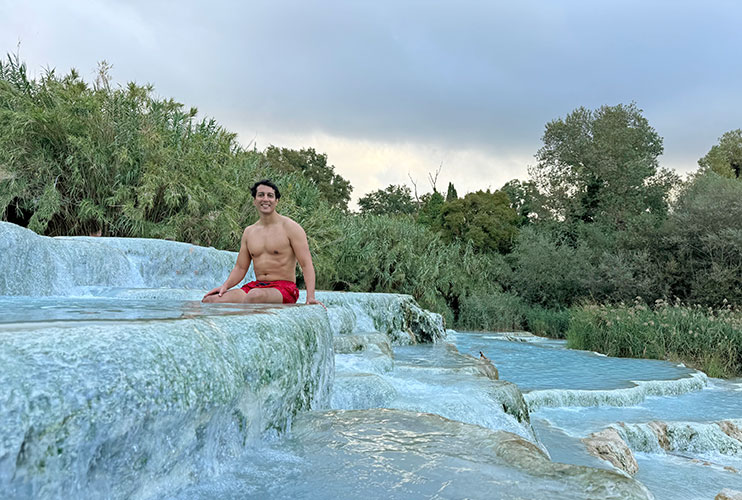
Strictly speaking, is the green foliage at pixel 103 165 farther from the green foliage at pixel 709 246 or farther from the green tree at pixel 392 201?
the green tree at pixel 392 201

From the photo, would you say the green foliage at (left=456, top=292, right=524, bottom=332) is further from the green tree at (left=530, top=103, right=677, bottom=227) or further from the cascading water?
the cascading water

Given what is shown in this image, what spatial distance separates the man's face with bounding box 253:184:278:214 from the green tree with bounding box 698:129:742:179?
35176 millimetres

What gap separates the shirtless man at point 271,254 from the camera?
4.50 m

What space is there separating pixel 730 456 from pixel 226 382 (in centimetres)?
618

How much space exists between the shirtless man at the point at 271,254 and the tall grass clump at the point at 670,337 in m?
10.4

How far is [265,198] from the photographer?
448cm

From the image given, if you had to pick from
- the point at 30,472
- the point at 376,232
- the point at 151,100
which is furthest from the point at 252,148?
the point at 30,472

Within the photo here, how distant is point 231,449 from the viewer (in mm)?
2330

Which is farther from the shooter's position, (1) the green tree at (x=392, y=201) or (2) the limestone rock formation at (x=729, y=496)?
(1) the green tree at (x=392, y=201)

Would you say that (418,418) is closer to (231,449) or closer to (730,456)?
(231,449)

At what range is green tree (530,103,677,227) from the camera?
85.9 ft

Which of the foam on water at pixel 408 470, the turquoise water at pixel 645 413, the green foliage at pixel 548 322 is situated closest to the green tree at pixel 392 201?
the green foliage at pixel 548 322

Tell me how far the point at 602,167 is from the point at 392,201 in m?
22.6

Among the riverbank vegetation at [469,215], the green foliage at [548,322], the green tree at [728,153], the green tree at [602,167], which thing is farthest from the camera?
the green tree at [728,153]
